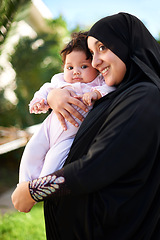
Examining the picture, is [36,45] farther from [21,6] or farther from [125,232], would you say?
[125,232]

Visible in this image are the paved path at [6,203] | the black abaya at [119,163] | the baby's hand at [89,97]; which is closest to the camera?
the black abaya at [119,163]

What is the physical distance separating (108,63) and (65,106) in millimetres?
313

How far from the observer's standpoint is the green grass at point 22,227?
360 cm

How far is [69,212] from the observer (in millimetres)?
1340

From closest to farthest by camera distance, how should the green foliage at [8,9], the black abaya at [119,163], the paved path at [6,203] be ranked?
the black abaya at [119,163] → the green foliage at [8,9] → the paved path at [6,203]

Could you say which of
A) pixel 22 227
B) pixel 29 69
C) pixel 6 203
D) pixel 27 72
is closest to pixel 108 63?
pixel 22 227

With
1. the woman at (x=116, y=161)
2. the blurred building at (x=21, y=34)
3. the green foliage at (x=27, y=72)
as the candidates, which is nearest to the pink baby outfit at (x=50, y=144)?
the woman at (x=116, y=161)

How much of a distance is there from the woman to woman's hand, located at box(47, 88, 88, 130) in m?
0.12

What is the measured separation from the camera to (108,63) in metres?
1.43

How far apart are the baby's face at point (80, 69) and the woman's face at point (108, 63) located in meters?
0.26

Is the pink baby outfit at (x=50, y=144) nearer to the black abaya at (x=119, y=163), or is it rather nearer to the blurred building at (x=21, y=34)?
the black abaya at (x=119, y=163)

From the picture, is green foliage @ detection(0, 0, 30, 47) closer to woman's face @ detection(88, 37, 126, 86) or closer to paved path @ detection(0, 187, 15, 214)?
woman's face @ detection(88, 37, 126, 86)

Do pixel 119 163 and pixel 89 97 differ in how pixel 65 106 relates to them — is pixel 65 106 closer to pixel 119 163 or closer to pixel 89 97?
pixel 89 97

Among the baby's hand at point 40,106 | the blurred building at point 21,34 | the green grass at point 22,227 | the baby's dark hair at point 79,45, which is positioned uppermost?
the baby's dark hair at point 79,45
